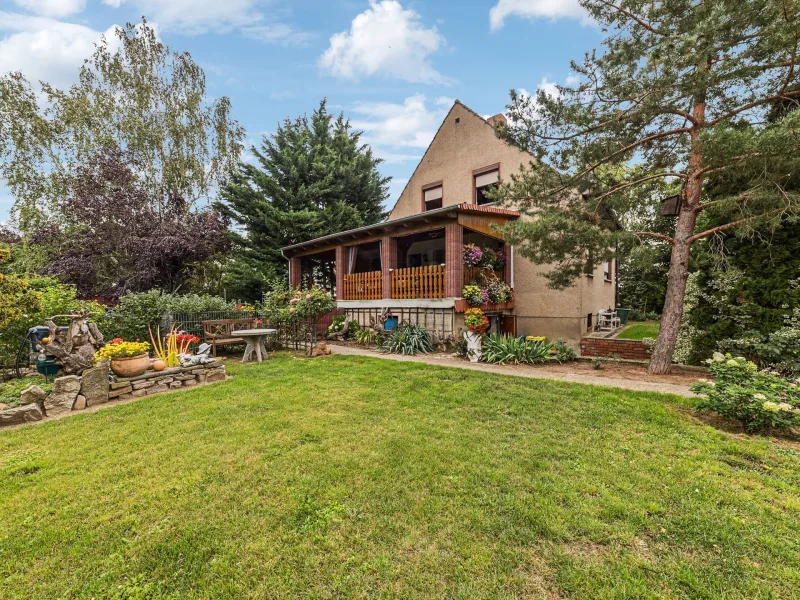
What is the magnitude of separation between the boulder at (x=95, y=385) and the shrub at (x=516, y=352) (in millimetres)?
7461

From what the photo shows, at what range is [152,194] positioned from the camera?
59.5 feet

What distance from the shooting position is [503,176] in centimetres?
1184

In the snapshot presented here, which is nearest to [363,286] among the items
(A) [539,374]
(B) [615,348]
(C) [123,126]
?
(A) [539,374]

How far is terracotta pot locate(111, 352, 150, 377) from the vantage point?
576 centimetres

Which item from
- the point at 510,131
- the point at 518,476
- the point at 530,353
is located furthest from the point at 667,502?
the point at 510,131

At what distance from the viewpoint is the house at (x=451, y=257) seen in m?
9.59

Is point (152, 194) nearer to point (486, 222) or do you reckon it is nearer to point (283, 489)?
point (486, 222)

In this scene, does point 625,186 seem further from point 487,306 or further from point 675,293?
point 487,306

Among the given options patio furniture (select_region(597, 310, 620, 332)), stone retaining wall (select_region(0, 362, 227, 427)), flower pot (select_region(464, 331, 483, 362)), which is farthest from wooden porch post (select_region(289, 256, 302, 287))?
patio furniture (select_region(597, 310, 620, 332))

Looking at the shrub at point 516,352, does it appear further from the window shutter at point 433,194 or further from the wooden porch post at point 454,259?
the window shutter at point 433,194

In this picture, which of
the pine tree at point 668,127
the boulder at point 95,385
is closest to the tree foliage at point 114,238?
the boulder at point 95,385

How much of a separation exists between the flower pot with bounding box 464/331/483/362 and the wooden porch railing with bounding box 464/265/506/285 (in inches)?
77.1

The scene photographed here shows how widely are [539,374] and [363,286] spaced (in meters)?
7.00

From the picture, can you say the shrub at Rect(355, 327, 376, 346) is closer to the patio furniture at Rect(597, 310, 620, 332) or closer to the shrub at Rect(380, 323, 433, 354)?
→ the shrub at Rect(380, 323, 433, 354)
